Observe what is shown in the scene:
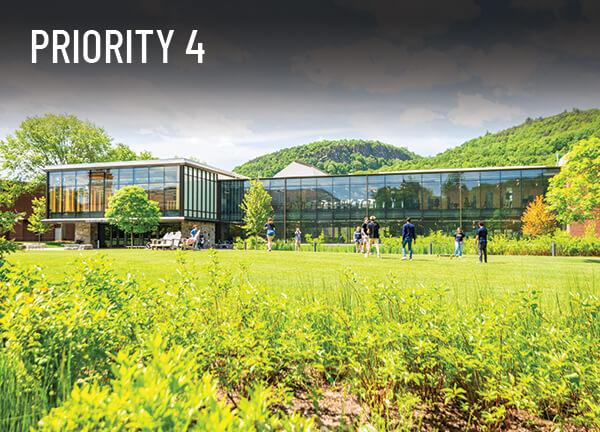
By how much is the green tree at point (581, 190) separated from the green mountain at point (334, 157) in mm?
71823

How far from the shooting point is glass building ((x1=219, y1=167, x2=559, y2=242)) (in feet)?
125

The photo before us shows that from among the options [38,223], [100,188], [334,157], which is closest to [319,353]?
[100,188]

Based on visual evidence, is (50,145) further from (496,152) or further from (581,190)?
(496,152)

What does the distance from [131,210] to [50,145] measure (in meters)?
28.9

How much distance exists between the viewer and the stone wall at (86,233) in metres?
44.2

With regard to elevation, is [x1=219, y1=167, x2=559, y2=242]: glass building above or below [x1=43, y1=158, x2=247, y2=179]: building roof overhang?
below

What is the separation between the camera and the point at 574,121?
6519 cm

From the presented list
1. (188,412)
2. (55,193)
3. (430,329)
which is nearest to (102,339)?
(188,412)

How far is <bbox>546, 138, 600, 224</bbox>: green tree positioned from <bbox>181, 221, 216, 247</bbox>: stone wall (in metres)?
34.2

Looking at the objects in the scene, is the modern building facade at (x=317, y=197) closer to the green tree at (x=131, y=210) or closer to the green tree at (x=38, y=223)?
the green tree at (x=38, y=223)

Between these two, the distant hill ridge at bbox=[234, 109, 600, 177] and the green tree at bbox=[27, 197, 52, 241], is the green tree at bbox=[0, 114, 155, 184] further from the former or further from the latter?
the distant hill ridge at bbox=[234, 109, 600, 177]

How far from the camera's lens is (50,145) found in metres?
51.8

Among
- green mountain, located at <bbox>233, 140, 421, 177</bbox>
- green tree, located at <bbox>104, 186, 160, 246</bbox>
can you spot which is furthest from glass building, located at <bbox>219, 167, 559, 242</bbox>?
green mountain, located at <bbox>233, 140, 421, 177</bbox>

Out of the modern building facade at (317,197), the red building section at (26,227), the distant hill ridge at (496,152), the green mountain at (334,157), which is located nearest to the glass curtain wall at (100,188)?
the modern building facade at (317,197)
